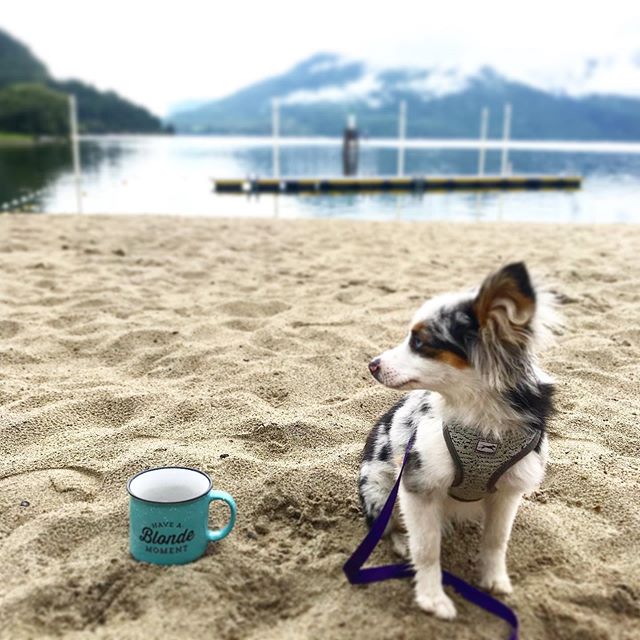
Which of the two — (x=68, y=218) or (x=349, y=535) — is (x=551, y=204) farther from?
(x=349, y=535)

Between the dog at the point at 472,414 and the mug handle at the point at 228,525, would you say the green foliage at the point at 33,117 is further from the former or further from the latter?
the dog at the point at 472,414

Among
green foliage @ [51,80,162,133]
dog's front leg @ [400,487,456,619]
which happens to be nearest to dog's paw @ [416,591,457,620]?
dog's front leg @ [400,487,456,619]

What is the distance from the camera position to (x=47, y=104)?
8525cm

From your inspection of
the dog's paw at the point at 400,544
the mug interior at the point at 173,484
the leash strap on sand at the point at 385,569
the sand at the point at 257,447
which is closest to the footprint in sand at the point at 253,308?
the sand at the point at 257,447

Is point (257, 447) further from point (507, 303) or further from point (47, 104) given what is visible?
point (47, 104)

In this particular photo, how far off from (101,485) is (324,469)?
3.09 feet

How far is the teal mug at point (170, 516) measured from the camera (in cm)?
210

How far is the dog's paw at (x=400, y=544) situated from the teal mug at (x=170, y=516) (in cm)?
60

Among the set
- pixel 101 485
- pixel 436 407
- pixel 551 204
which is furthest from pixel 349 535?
pixel 551 204

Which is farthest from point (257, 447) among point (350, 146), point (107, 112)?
point (107, 112)

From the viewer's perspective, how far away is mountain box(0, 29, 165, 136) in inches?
3100

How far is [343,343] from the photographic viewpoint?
442 centimetres

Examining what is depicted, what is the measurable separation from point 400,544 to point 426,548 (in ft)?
1.00

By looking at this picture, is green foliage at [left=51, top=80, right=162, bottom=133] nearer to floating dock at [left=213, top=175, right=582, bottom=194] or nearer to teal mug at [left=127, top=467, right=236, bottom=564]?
floating dock at [left=213, top=175, right=582, bottom=194]
